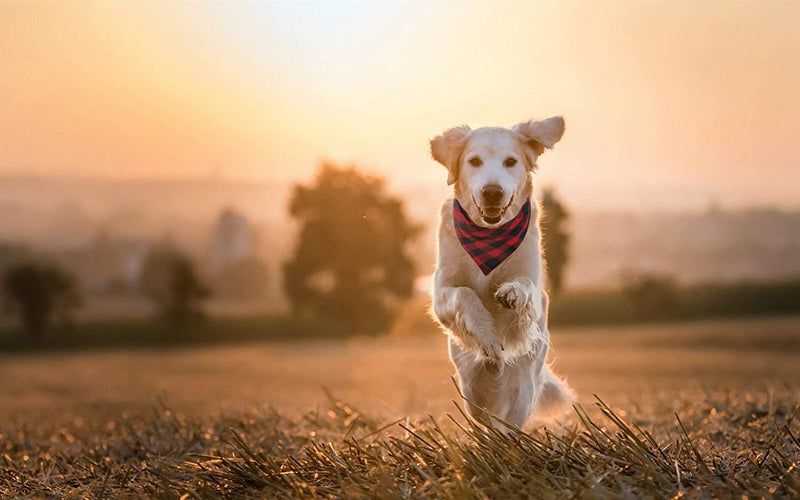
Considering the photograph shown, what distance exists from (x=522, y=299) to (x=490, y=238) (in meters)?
0.58

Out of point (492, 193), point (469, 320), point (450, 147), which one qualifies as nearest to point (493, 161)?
point (492, 193)

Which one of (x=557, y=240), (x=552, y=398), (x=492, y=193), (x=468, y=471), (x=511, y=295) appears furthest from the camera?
(x=557, y=240)

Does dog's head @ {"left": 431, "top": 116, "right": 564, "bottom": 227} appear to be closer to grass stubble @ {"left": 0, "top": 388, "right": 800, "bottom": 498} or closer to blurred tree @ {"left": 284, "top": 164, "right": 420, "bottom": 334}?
grass stubble @ {"left": 0, "top": 388, "right": 800, "bottom": 498}

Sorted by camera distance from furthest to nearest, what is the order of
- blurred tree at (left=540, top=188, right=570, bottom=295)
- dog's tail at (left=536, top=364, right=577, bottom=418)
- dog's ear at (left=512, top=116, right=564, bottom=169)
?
blurred tree at (left=540, top=188, right=570, bottom=295) < dog's tail at (left=536, top=364, right=577, bottom=418) < dog's ear at (left=512, top=116, right=564, bottom=169)

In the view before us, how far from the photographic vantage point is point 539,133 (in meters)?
6.27

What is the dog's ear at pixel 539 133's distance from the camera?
6270 mm

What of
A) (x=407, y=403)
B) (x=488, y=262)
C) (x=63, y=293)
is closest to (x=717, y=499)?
(x=488, y=262)

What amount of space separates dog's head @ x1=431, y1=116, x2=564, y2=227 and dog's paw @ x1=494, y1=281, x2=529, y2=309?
0.54 meters

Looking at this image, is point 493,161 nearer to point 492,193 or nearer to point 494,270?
point 492,193

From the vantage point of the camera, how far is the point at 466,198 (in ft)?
20.4

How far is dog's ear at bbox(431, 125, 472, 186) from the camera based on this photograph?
630 centimetres

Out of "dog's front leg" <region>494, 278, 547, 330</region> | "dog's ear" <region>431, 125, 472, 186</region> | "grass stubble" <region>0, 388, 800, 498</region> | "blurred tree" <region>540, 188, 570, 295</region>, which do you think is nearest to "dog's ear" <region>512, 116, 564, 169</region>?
"dog's ear" <region>431, 125, 472, 186</region>

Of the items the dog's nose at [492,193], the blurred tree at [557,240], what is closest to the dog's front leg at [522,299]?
the dog's nose at [492,193]

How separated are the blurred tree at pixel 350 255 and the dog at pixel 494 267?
35169 mm
